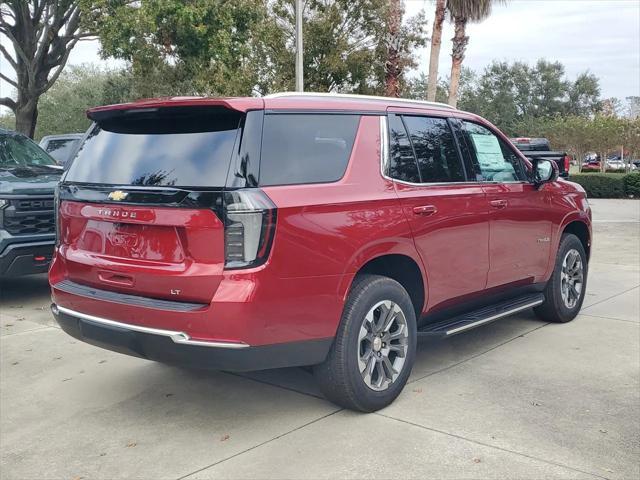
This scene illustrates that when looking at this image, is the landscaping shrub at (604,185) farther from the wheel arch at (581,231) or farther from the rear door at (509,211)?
the rear door at (509,211)

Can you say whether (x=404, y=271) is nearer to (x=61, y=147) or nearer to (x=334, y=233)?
(x=334, y=233)

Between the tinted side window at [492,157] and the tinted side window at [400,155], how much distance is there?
87 centimetres

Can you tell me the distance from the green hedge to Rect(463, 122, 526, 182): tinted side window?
21.7m

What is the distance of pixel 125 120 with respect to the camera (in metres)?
4.14

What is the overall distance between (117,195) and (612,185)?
2556 centimetres

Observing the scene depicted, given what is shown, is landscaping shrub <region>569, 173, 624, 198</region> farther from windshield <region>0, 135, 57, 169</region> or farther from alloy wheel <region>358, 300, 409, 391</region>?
alloy wheel <region>358, 300, 409, 391</region>

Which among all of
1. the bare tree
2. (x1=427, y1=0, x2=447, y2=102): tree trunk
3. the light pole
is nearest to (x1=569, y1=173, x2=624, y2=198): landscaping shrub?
(x1=427, y1=0, x2=447, y2=102): tree trunk

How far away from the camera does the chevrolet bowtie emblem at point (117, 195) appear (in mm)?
3845

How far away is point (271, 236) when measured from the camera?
3.56 meters

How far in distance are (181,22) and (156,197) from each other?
15.3 metres

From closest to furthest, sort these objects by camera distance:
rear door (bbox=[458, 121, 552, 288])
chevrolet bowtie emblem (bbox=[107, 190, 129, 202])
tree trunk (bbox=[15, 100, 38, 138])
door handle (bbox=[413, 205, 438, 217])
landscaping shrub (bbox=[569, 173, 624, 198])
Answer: chevrolet bowtie emblem (bbox=[107, 190, 129, 202]) → door handle (bbox=[413, 205, 438, 217]) → rear door (bbox=[458, 121, 552, 288]) → tree trunk (bbox=[15, 100, 38, 138]) → landscaping shrub (bbox=[569, 173, 624, 198])

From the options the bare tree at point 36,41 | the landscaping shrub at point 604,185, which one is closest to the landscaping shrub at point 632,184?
the landscaping shrub at point 604,185

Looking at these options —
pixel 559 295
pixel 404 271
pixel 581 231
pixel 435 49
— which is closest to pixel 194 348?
pixel 404 271

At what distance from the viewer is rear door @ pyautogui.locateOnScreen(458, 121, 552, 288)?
17.4 ft
